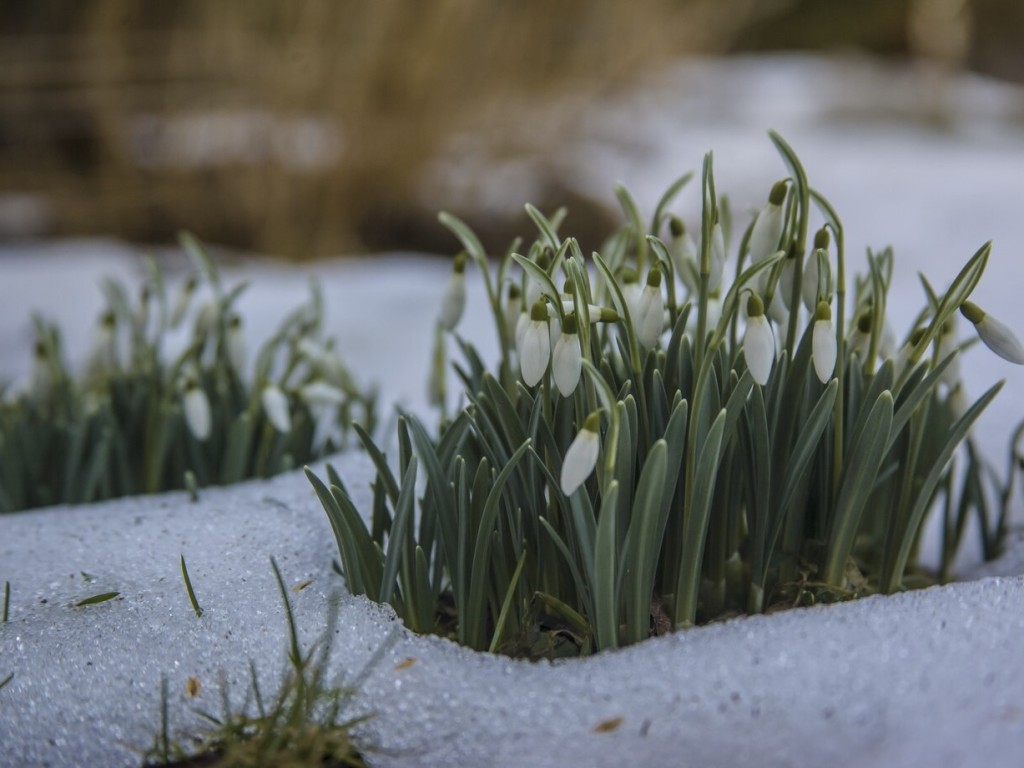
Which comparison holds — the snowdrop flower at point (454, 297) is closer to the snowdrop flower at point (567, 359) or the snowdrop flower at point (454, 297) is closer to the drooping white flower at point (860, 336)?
the snowdrop flower at point (567, 359)

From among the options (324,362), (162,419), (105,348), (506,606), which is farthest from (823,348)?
(105,348)

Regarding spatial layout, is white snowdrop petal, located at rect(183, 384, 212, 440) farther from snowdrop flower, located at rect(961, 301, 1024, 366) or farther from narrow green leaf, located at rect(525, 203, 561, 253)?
snowdrop flower, located at rect(961, 301, 1024, 366)

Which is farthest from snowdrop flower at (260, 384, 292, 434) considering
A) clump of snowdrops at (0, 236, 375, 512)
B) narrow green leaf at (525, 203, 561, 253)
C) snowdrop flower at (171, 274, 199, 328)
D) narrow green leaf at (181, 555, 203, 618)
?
narrow green leaf at (525, 203, 561, 253)

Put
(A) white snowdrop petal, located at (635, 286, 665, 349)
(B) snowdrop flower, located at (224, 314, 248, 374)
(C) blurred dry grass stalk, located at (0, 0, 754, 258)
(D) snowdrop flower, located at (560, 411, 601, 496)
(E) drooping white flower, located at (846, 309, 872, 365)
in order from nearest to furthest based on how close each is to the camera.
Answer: (D) snowdrop flower, located at (560, 411, 601, 496), (A) white snowdrop petal, located at (635, 286, 665, 349), (E) drooping white flower, located at (846, 309, 872, 365), (B) snowdrop flower, located at (224, 314, 248, 374), (C) blurred dry grass stalk, located at (0, 0, 754, 258)

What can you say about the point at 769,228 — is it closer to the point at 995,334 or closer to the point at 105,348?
the point at 995,334

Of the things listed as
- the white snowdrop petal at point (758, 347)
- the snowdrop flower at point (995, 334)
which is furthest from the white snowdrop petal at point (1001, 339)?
the white snowdrop petal at point (758, 347)
